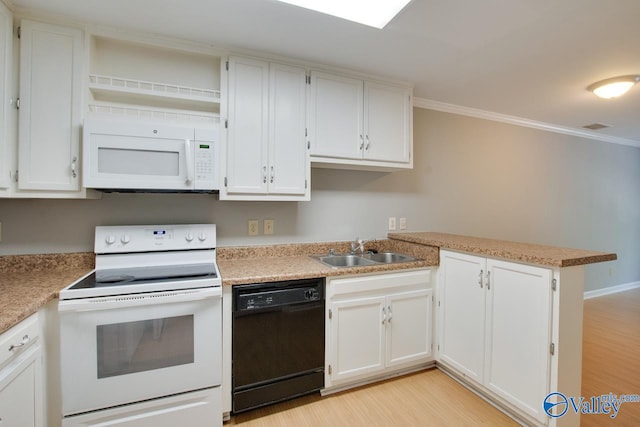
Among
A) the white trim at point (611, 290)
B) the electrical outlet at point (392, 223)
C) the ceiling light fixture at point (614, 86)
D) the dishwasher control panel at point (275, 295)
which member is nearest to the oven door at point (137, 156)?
the dishwasher control panel at point (275, 295)

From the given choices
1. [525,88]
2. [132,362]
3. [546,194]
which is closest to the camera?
[132,362]

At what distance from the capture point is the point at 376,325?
2.03m

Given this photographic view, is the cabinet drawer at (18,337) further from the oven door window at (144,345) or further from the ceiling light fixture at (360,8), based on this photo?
the ceiling light fixture at (360,8)

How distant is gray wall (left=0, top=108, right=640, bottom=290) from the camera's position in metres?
1.91

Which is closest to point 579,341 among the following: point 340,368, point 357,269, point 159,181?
point 357,269

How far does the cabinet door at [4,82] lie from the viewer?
1465 mm

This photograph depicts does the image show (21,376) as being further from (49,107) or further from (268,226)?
(268,226)

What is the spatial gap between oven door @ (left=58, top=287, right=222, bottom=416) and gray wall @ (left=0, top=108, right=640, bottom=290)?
731 millimetres

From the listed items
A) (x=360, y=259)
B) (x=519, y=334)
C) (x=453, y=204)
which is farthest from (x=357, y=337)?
(x=453, y=204)

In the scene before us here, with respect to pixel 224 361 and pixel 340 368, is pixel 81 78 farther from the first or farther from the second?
pixel 340 368

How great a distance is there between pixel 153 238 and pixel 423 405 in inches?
82.2

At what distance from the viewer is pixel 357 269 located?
1.93m

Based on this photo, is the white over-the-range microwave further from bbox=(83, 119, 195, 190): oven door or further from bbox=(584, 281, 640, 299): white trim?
bbox=(584, 281, 640, 299): white trim

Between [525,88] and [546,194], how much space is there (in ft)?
5.96
